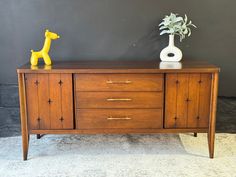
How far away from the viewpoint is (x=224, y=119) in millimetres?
2736

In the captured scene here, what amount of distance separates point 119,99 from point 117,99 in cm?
2

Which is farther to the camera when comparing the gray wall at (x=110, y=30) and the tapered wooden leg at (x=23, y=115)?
the gray wall at (x=110, y=30)

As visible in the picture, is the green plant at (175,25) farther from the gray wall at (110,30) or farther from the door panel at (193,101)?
the door panel at (193,101)

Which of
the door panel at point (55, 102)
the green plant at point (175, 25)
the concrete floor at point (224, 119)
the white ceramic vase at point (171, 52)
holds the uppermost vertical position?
the green plant at point (175, 25)

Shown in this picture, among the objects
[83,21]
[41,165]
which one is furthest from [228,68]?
[41,165]

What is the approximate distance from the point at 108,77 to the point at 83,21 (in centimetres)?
74

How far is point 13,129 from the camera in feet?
8.87

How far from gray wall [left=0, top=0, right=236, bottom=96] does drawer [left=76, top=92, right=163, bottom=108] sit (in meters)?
0.59

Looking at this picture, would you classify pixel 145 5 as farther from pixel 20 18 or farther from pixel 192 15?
pixel 20 18

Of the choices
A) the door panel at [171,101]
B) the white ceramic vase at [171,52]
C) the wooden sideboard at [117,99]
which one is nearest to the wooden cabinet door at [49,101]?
the wooden sideboard at [117,99]

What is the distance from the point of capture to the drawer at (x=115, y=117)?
2188 mm

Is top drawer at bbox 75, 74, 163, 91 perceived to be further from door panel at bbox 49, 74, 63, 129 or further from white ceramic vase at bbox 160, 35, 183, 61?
white ceramic vase at bbox 160, 35, 183, 61

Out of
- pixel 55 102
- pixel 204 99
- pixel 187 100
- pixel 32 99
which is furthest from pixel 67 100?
pixel 204 99

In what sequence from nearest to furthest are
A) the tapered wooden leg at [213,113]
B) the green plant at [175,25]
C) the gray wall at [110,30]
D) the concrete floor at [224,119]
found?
the tapered wooden leg at [213,113] → the green plant at [175,25] → the gray wall at [110,30] → the concrete floor at [224,119]
